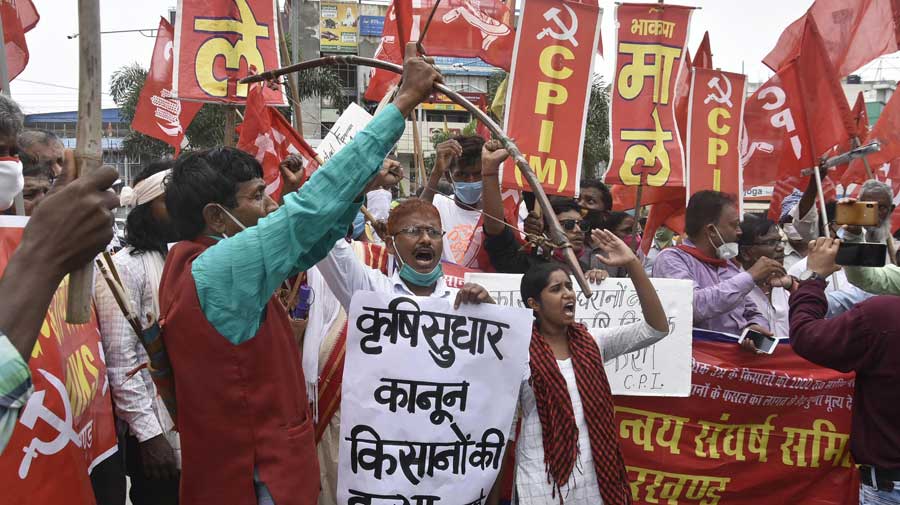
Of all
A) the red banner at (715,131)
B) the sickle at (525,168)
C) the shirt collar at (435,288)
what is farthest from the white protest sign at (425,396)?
the red banner at (715,131)

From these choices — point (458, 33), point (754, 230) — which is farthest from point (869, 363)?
point (458, 33)

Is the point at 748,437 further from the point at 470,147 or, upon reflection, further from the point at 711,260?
the point at 470,147

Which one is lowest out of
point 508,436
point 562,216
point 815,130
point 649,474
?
point 649,474

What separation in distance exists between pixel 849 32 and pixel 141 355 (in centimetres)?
645

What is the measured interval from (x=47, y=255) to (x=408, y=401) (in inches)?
74.6

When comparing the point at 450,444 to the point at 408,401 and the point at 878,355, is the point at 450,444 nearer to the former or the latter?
the point at 408,401

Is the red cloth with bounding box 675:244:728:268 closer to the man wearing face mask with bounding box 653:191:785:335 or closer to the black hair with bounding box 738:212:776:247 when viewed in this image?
the man wearing face mask with bounding box 653:191:785:335

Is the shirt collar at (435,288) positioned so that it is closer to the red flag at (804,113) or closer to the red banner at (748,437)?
the red banner at (748,437)

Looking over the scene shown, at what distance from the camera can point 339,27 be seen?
5756 cm

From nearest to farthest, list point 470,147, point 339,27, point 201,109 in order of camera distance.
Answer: point 470,147 → point 201,109 → point 339,27

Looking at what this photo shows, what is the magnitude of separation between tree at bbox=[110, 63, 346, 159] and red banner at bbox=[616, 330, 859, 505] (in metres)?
21.3

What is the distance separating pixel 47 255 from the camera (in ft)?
4.77

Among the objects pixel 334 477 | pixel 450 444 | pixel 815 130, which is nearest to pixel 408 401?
pixel 450 444

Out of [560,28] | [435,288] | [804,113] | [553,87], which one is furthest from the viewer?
[804,113]
